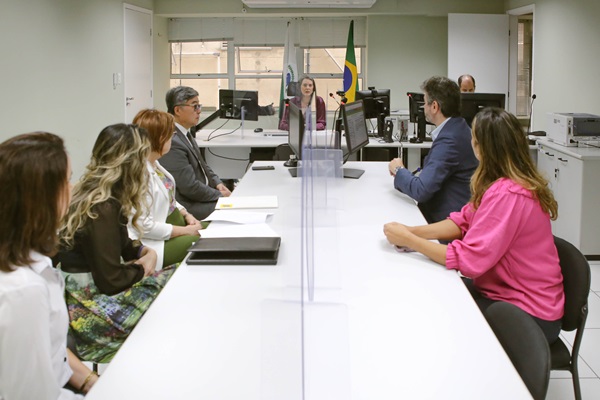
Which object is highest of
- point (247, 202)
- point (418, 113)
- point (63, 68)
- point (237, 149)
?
point (63, 68)

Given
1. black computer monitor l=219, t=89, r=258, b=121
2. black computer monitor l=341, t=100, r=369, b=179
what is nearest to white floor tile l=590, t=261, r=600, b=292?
black computer monitor l=341, t=100, r=369, b=179

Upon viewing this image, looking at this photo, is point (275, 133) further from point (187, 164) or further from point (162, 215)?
point (162, 215)

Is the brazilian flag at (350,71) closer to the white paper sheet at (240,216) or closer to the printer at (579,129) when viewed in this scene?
the printer at (579,129)

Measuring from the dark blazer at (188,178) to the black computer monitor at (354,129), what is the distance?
0.90 metres

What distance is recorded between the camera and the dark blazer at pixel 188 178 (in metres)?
4.02

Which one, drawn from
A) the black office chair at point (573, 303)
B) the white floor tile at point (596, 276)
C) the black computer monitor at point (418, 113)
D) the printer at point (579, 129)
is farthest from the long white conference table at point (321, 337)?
the black computer monitor at point (418, 113)

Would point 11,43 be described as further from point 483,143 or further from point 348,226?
point 483,143

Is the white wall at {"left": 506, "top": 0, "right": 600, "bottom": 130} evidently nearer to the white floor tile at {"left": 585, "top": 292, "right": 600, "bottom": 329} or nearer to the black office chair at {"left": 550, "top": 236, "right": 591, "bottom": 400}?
the white floor tile at {"left": 585, "top": 292, "right": 600, "bottom": 329}

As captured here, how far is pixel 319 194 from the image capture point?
95.7 inches

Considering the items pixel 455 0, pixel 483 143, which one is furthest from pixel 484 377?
pixel 455 0

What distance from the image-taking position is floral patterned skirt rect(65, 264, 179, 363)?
2.20m

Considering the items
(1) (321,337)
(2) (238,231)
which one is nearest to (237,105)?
(2) (238,231)

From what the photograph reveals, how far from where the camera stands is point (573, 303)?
2182 mm

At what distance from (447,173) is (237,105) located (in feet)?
13.4
